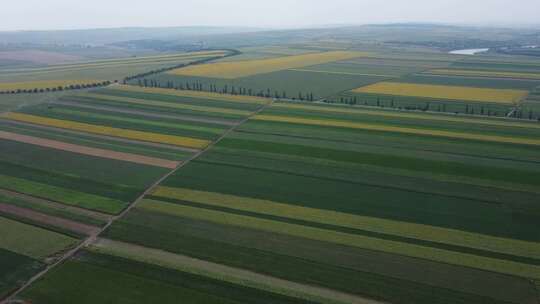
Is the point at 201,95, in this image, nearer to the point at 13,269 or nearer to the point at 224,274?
the point at 13,269

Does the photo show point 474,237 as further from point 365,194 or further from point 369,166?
point 369,166

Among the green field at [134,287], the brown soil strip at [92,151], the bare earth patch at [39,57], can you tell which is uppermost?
the bare earth patch at [39,57]

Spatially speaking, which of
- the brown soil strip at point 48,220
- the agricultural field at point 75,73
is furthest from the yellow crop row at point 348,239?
the agricultural field at point 75,73

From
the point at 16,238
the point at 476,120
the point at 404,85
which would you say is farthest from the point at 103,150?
the point at 404,85

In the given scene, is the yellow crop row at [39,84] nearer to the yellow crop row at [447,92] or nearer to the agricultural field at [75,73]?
the agricultural field at [75,73]

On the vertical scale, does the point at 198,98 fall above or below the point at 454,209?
above

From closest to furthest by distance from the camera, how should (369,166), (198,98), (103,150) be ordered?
1. (369,166)
2. (103,150)
3. (198,98)
